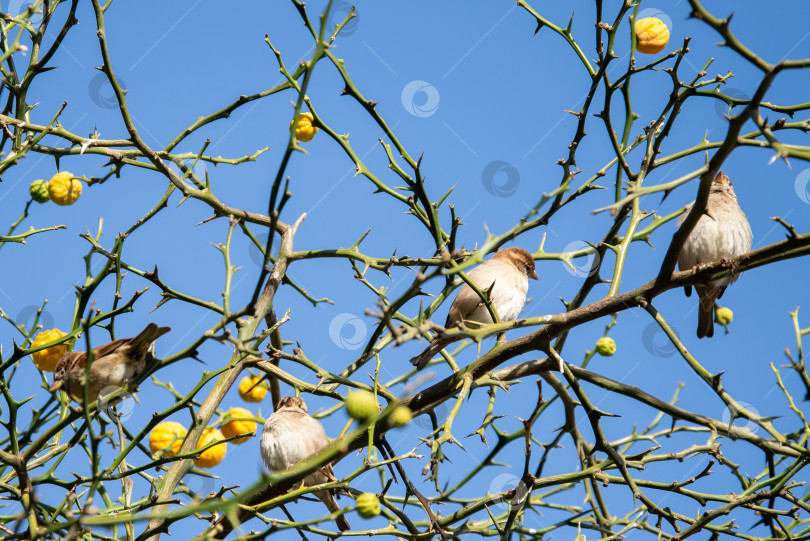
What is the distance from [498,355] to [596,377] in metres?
0.40

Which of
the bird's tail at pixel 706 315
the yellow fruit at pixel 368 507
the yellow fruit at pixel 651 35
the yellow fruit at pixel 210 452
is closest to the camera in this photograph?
the yellow fruit at pixel 368 507

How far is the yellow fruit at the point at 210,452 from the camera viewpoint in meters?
3.46

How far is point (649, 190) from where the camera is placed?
5.65 feet

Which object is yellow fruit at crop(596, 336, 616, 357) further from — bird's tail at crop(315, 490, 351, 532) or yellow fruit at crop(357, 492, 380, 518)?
yellow fruit at crop(357, 492, 380, 518)

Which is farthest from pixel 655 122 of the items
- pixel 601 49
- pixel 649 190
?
pixel 649 190

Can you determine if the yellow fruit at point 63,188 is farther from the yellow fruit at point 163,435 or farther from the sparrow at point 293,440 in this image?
the sparrow at point 293,440

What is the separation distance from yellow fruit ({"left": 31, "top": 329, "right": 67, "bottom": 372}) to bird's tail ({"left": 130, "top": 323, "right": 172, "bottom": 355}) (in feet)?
0.86

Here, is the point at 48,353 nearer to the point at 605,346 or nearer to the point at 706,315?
the point at 605,346

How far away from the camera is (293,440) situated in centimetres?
439

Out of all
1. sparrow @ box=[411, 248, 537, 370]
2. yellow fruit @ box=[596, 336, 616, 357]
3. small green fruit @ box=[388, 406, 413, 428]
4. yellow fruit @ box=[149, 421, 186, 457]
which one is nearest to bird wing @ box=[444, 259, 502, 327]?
sparrow @ box=[411, 248, 537, 370]

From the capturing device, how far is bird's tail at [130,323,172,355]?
3.12m

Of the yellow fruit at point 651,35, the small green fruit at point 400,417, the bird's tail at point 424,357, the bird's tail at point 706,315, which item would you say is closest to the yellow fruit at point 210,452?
the bird's tail at point 424,357

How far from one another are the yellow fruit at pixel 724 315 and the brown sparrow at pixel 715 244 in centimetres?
38

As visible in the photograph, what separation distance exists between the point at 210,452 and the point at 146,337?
0.65 meters
